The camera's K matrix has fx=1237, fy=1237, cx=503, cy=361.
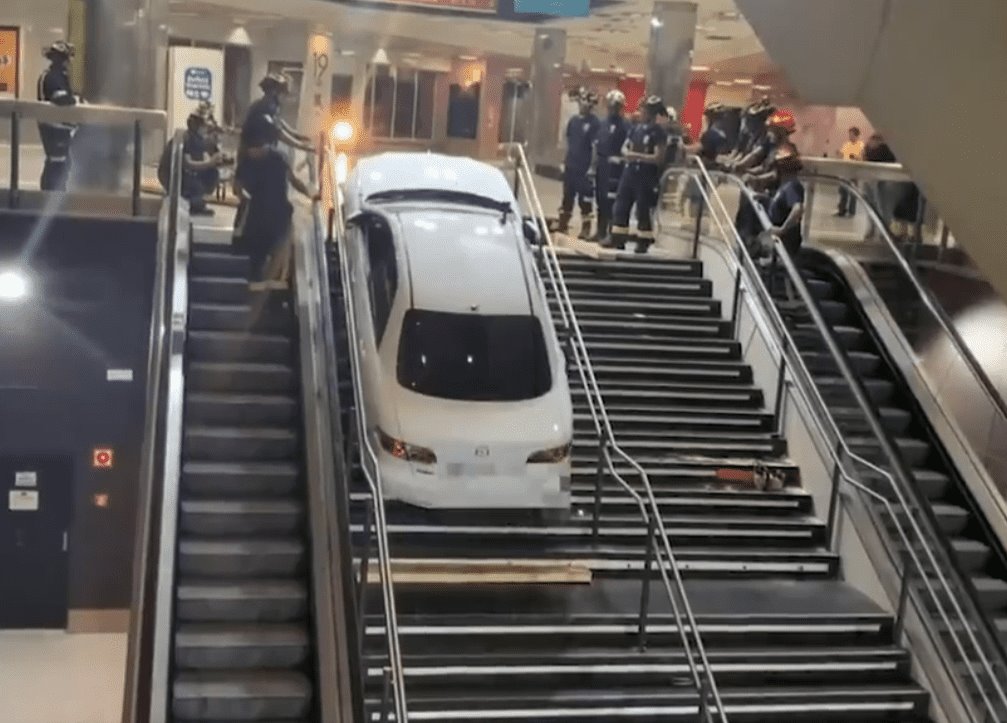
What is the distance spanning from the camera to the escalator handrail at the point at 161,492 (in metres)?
7.11

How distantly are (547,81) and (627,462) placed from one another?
17301 millimetres

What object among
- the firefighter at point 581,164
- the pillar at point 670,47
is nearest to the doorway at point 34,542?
the firefighter at point 581,164

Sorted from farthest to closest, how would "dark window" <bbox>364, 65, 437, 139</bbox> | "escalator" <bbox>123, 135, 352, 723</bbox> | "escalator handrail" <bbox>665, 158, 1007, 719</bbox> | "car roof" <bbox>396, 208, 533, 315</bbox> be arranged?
"dark window" <bbox>364, 65, 437, 139</bbox> < "car roof" <bbox>396, 208, 533, 315</bbox> < "escalator handrail" <bbox>665, 158, 1007, 719</bbox> < "escalator" <bbox>123, 135, 352, 723</bbox>

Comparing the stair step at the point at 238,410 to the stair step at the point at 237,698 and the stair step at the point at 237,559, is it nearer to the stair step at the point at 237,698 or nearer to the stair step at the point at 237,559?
the stair step at the point at 237,559

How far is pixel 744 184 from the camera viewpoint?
39.2ft

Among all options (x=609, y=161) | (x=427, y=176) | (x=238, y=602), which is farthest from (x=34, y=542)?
(x=609, y=161)

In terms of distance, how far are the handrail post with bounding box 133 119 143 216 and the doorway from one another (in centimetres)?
328

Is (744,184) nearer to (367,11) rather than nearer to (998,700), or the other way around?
(998,700)

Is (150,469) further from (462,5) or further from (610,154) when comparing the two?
(462,5)

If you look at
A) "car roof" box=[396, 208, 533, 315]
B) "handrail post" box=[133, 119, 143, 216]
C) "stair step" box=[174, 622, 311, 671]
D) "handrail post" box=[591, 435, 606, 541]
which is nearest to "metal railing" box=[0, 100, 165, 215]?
"handrail post" box=[133, 119, 143, 216]

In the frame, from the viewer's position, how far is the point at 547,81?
83.8ft

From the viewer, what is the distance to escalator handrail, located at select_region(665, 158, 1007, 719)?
8047 millimetres

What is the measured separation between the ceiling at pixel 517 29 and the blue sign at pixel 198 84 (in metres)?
1.62

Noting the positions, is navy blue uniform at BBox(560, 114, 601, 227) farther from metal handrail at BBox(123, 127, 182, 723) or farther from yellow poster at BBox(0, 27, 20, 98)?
yellow poster at BBox(0, 27, 20, 98)
